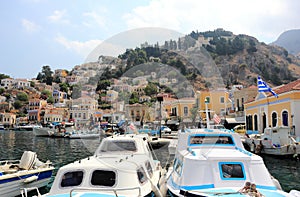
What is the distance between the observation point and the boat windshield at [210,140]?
10.3m

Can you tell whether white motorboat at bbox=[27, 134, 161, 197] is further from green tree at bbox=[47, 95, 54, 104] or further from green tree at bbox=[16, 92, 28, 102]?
green tree at bbox=[16, 92, 28, 102]

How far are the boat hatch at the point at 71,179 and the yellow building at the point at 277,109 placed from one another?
76.0ft

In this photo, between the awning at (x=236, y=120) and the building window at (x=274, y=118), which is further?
the awning at (x=236, y=120)

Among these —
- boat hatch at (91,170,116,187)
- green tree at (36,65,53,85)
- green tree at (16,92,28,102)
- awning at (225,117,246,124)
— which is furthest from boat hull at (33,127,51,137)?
green tree at (36,65,53,85)

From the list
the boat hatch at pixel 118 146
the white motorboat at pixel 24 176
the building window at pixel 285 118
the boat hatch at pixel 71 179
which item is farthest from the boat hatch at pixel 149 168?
the building window at pixel 285 118

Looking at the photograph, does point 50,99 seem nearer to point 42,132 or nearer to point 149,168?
point 42,132

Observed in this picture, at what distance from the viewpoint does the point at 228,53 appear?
14800cm

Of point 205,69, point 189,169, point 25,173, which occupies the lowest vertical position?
point 25,173

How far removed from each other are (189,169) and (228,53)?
5853 inches

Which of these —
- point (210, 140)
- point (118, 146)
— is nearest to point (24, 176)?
point (118, 146)

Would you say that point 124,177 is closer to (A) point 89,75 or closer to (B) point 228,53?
(A) point 89,75

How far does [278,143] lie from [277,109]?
7940 millimetres

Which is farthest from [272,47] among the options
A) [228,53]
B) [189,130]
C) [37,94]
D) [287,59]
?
[189,130]

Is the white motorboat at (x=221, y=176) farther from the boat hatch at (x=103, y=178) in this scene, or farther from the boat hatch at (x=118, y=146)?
the boat hatch at (x=118, y=146)
